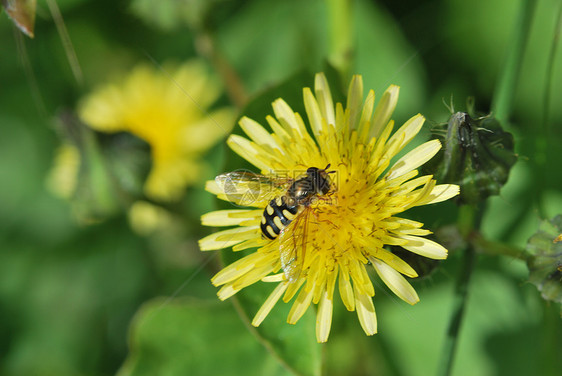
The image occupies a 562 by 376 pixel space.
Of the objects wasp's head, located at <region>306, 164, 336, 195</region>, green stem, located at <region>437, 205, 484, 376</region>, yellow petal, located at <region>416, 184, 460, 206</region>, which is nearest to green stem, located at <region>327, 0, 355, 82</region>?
wasp's head, located at <region>306, 164, 336, 195</region>

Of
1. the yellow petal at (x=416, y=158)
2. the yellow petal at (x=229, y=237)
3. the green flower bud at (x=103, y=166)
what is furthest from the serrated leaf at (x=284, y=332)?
the green flower bud at (x=103, y=166)

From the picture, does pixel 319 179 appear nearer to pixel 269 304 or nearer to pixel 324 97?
pixel 324 97

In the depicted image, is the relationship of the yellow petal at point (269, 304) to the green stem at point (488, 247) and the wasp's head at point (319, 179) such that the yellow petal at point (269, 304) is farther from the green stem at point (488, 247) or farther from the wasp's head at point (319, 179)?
the green stem at point (488, 247)

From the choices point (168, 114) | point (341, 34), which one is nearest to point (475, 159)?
point (341, 34)

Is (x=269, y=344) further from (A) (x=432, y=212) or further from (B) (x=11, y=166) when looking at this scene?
(B) (x=11, y=166)

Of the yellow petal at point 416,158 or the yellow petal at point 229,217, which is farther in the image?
the yellow petal at point 229,217

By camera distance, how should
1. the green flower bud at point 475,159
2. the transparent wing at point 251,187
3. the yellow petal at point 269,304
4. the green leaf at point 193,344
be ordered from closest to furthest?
the green flower bud at point 475,159
the yellow petal at point 269,304
the transparent wing at point 251,187
the green leaf at point 193,344

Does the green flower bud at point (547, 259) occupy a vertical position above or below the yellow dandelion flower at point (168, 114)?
below
